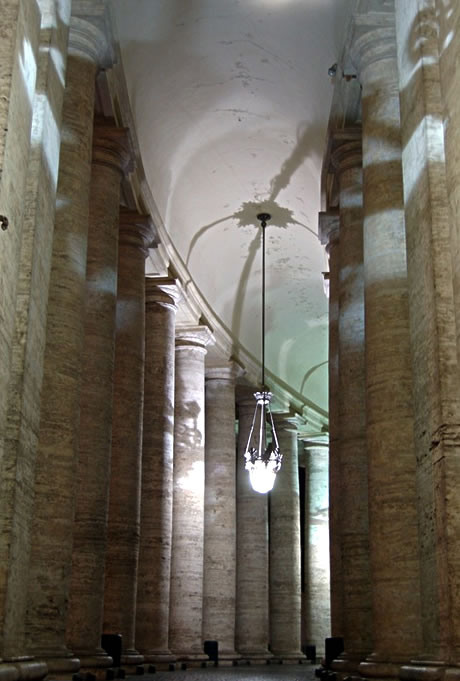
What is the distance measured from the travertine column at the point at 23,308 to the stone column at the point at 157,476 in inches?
415

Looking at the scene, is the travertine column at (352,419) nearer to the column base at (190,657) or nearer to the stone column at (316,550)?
the column base at (190,657)

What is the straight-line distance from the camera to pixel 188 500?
21.3 m

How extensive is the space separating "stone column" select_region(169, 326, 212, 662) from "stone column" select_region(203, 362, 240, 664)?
7.08 ft

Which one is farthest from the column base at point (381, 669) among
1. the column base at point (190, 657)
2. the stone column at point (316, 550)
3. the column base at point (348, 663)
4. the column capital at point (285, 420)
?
the stone column at point (316, 550)

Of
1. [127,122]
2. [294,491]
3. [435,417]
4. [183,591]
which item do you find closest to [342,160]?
[127,122]

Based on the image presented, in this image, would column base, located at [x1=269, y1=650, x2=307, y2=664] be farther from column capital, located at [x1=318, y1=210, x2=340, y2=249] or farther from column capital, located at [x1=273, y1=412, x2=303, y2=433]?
column capital, located at [x1=318, y1=210, x2=340, y2=249]

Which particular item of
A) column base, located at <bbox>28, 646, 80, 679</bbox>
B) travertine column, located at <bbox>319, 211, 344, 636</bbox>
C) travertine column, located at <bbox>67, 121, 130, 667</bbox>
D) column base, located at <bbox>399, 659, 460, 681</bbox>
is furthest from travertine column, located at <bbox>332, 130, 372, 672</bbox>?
column base, located at <bbox>399, 659, 460, 681</bbox>

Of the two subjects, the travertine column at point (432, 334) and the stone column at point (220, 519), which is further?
the stone column at point (220, 519)

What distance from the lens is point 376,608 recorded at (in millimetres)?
9836

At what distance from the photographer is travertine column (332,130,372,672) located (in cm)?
1282

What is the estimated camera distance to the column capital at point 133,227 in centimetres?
1706

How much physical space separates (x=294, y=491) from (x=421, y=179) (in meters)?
21.1

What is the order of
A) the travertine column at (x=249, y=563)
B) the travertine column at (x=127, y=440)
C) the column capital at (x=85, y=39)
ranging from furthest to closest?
the travertine column at (x=249, y=563) < the travertine column at (x=127, y=440) < the column capital at (x=85, y=39)

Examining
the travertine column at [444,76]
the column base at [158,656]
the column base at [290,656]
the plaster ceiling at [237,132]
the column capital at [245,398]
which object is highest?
the plaster ceiling at [237,132]
